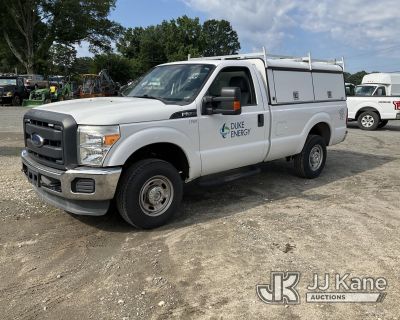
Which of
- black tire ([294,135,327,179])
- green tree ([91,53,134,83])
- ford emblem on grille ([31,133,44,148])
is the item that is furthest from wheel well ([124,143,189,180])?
green tree ([91,53,134,83])

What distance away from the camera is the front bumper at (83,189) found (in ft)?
15.0

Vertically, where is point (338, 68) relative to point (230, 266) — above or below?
above

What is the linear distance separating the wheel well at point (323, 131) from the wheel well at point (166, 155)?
3.44 metres

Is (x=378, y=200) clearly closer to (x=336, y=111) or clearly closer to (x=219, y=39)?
(x=336, y=111)

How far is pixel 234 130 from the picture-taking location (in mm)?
5855

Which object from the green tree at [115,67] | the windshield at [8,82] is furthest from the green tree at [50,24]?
the green tree at [115,67]

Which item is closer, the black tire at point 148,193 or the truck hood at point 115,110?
the truck hood at point 115,110

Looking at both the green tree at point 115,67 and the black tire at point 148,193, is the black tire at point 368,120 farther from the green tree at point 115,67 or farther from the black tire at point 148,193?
the green tree at point 115,67

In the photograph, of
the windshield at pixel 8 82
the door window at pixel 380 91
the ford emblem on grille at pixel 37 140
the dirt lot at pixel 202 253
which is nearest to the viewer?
the dirt lot at pixel 202 253

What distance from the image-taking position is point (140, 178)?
4.82 metres

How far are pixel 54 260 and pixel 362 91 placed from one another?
16345mm

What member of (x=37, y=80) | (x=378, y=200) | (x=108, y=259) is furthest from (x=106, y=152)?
(x=37, y=80)

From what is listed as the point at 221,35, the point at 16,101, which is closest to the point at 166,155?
the point at 16,101

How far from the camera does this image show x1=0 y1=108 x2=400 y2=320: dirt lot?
348 centimetres
